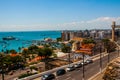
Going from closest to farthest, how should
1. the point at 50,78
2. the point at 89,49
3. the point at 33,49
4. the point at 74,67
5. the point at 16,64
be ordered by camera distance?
the point at 50,78, the point at 74,67, the point at 16,64, the point at 89,49, the point at 33,49

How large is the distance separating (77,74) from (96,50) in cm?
4709

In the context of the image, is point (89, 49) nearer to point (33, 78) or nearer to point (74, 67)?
point (74, 67)

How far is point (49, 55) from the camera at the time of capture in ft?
282

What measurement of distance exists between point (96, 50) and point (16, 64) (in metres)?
38.8

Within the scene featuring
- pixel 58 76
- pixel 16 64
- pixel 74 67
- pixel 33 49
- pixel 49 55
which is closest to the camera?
pixel 58 76

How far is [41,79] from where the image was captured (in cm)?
4425

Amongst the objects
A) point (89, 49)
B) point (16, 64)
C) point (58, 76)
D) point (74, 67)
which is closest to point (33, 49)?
point (89, 49)

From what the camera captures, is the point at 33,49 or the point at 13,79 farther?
the point at 33,49

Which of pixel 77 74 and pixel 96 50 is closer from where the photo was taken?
pixel 77 74

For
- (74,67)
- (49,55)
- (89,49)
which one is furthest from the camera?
(89,49)

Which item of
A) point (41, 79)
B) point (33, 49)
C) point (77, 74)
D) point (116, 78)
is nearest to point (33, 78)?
point (41, 79)

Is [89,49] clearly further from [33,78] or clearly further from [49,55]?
[33,78]

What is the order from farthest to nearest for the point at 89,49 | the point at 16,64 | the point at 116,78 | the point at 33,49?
the point at 33,49
the point at 89,49
the point at 16,64
the point at 116,78

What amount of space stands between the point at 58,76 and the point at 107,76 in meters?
11.5
